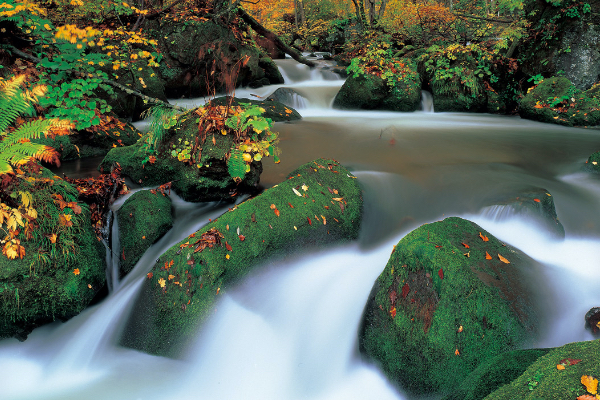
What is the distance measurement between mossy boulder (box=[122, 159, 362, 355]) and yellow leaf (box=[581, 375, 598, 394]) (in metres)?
2.60

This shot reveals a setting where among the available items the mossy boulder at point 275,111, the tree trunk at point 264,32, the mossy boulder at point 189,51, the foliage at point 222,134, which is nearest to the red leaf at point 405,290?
the foliage at point 222,134

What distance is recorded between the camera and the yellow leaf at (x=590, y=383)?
4.44 feet

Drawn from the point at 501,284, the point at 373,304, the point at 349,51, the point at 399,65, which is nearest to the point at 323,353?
the point at 373,304

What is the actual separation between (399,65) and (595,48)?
17.0 ft

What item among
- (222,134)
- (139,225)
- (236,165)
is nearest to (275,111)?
(222,134)

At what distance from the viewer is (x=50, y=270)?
10.6ft

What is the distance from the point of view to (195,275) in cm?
315

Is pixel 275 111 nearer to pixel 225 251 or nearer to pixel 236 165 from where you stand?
pixel 236 165

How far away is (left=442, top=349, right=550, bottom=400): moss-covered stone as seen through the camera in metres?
1.81

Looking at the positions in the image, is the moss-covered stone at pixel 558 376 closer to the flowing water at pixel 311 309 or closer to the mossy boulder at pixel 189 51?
the flowing water at pixel 311 309

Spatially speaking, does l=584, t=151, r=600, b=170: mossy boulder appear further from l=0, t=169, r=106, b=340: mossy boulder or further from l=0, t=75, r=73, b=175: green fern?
l=0, t=75, r=73, b=175: green fern

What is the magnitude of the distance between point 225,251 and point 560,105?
994 centimetres

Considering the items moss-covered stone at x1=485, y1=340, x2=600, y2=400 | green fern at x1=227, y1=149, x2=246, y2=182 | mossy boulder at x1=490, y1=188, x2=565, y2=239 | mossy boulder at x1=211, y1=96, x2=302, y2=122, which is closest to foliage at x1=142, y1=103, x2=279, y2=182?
green fern at x1=227, y1=149, x2=246, y2=182

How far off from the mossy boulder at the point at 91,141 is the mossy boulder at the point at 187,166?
77.4 inches
